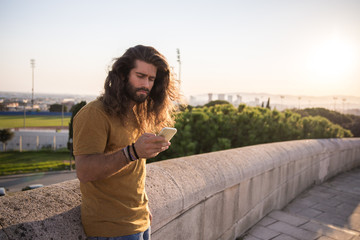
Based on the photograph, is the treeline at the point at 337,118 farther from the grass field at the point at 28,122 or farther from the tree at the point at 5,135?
the grass field at the point at 28,122

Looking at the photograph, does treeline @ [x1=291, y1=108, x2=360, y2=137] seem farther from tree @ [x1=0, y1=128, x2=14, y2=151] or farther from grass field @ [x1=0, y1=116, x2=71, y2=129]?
grass field @ [x1=0, y1=116, x2=71, y2=129]

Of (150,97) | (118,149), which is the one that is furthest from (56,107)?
(118,149)

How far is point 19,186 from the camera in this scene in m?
26.9

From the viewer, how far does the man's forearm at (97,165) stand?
1342 mm

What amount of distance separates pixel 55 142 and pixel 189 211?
2219 inches

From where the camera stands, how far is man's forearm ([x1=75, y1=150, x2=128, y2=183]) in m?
1.34

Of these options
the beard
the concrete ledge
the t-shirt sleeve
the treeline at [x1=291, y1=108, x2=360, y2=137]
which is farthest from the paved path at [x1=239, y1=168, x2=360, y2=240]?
the treeline at [x1=291, y1=108, x2=360, y2=137]

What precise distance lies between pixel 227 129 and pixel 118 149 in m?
5.05

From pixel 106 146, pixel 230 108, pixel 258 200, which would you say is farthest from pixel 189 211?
pixel 230 108

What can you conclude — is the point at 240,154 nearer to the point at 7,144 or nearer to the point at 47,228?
the point at 47,228

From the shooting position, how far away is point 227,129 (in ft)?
20.9

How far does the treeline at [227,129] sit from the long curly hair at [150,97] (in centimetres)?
338

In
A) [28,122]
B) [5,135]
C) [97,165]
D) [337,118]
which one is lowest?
[28,122]

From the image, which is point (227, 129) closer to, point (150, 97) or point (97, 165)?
point (150, 97)
